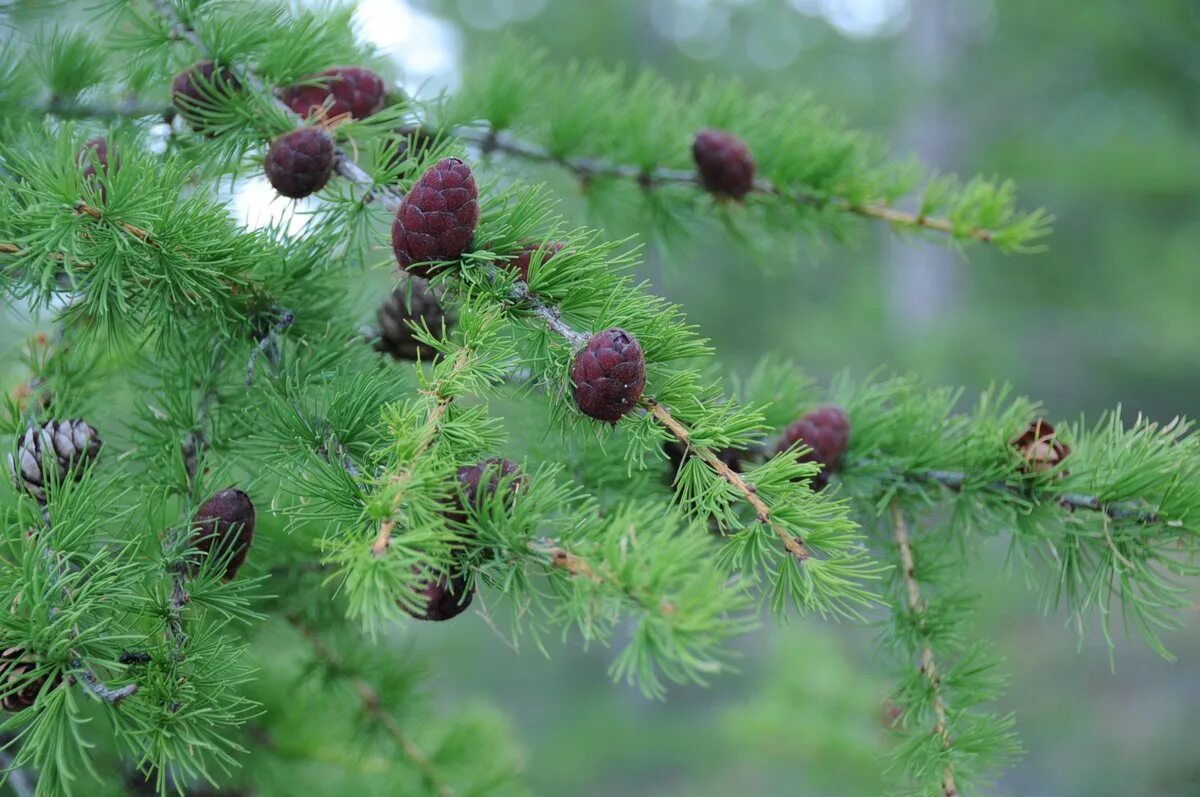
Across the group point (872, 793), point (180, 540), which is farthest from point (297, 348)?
point (872, 793)

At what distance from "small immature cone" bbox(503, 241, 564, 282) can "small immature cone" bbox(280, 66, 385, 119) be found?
32cm

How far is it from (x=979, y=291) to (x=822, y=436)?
30.1ft

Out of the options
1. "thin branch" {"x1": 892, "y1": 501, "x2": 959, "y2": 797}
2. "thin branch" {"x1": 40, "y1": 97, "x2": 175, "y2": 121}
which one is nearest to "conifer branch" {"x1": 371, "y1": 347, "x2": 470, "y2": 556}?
"thin branch" {"x1": 892, "y1": 501, "x2": 959, "y2": 797}

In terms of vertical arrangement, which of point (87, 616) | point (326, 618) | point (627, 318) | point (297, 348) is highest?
point (627, 318)

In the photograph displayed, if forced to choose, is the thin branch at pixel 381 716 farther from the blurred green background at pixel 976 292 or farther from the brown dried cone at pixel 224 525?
the blurred green background at pixel 976 292

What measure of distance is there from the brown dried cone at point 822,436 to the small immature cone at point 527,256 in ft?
1.06

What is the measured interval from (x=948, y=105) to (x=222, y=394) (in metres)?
6.70

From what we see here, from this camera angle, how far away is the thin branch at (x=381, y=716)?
3.87ft

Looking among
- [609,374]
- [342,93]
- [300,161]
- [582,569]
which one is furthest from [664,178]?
[582,569]

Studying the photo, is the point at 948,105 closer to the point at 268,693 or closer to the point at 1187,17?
the point at 1187,17

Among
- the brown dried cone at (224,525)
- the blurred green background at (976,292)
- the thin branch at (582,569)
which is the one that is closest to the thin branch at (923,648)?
the thin branch at (582,569)

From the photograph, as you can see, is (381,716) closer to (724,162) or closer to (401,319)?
(401,319)

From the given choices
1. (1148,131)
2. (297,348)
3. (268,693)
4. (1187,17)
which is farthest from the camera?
(1148,131)

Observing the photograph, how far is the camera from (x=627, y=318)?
65 cm
